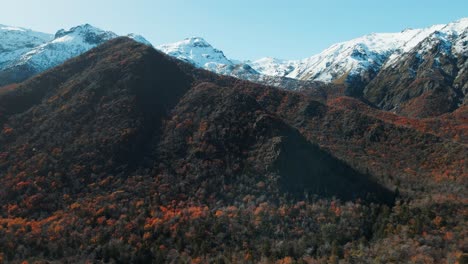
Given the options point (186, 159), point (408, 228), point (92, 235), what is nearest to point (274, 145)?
point (186, 159)

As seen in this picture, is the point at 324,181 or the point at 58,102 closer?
the point at 324,181

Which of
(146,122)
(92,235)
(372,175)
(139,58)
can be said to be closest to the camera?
(92,235)

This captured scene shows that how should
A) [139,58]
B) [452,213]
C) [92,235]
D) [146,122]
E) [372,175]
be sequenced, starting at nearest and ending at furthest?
[92,235]
[452,213]
[372,175]
[146,122]
[139,58]

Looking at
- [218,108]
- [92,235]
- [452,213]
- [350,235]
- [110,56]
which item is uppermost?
[110,56]

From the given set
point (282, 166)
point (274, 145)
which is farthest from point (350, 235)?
point (274, 145)

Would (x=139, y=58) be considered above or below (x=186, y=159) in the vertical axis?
above

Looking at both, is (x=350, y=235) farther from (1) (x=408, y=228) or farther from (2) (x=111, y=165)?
(2) (x=111, y=165)

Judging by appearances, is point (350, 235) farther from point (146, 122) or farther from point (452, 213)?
point (146, 122)
